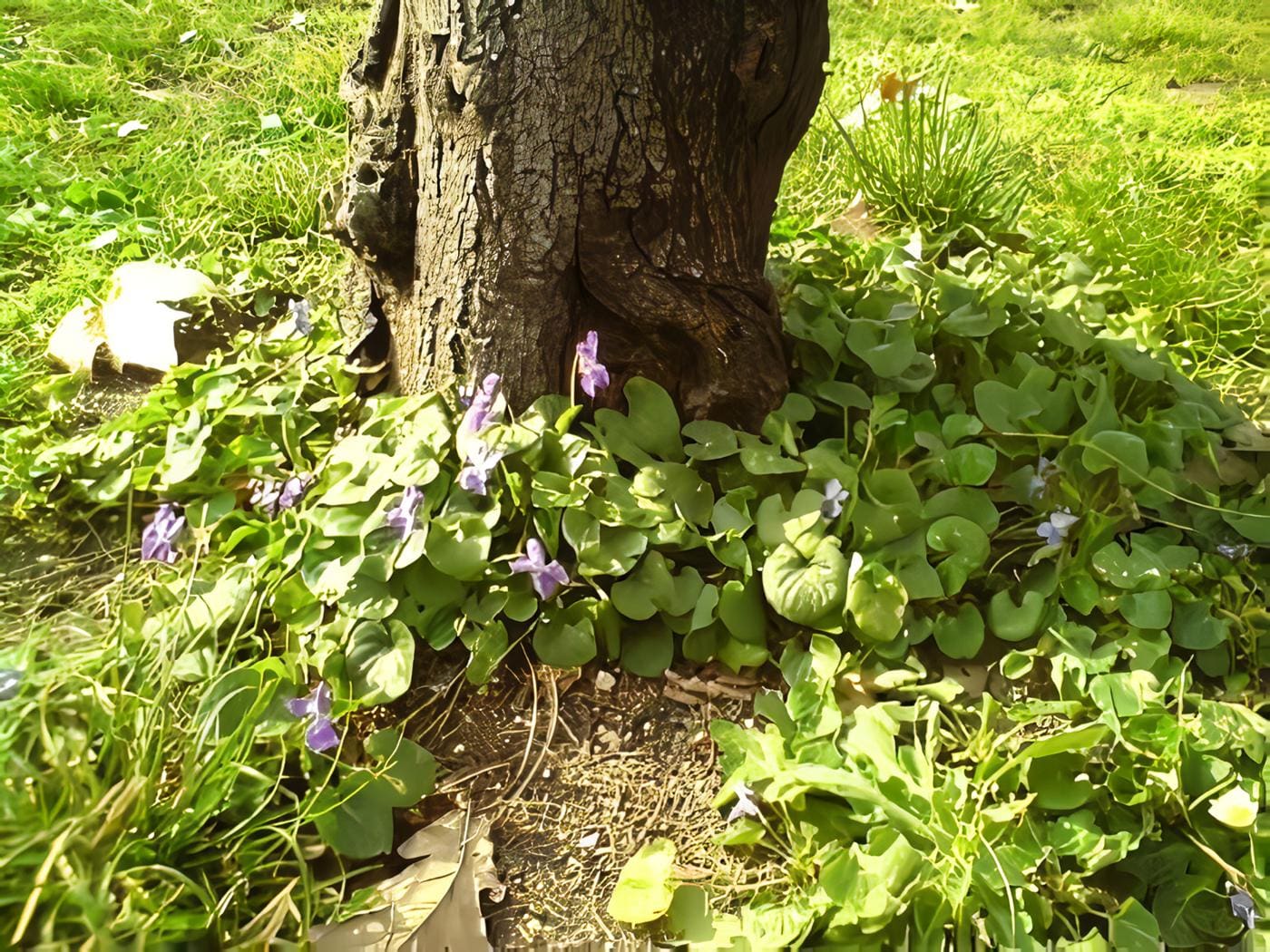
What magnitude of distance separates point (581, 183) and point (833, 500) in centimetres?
77

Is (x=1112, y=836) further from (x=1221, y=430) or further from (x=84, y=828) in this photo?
(x=84, y=828)

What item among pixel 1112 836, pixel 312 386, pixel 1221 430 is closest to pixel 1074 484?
pixel 1221 430

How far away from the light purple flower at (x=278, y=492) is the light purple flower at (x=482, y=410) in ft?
1.34

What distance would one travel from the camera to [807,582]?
5.35 ft

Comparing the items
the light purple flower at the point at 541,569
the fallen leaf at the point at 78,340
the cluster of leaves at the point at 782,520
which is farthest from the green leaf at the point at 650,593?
the fallen leaf at the point at 78,340

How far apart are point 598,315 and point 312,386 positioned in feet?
2.49

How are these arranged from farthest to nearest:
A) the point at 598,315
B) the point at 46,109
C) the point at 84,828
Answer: the point at 46,109 → the point at 598,315 → the point at 84,828

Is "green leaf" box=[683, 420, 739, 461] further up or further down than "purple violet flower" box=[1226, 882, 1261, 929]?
further up

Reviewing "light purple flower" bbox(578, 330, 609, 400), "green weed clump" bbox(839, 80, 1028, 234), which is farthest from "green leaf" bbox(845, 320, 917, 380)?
"green weed clump" bbox(839, 80, 1028, 234)

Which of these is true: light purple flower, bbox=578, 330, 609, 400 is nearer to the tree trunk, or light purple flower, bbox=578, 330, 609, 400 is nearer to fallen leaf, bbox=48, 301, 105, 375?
the tree trunk

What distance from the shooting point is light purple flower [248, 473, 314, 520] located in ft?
5.99

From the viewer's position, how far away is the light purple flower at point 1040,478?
1.84m

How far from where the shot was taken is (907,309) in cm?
206

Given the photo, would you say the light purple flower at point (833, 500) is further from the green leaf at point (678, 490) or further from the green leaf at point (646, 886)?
the green leaf at point (646, 886)
